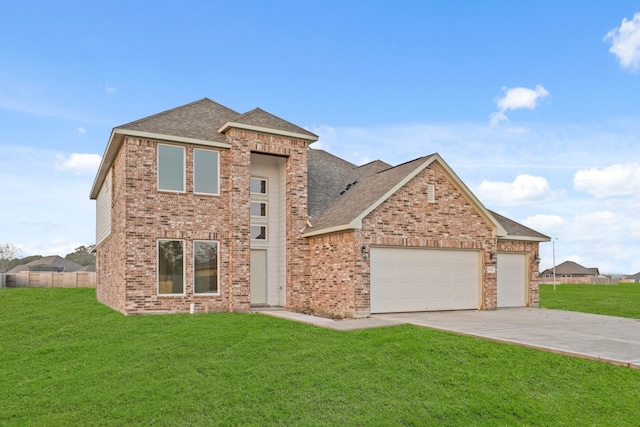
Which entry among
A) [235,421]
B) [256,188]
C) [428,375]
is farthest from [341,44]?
[235,421]

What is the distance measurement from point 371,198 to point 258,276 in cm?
535

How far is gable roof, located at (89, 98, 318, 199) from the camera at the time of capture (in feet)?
51.5

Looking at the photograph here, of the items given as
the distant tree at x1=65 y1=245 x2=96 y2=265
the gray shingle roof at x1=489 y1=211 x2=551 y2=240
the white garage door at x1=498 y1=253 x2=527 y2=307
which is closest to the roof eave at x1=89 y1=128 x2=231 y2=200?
the gray shingle roof at x1=489 y1=211 x2=551 y2=240

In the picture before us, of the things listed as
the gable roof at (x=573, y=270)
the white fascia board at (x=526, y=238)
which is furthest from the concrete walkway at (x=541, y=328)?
the gable roof at (x=573, y=270)

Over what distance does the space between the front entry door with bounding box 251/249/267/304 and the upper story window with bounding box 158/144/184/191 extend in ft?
12.6

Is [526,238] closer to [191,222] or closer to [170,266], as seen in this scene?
[191,222]

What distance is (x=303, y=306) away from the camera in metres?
17.5

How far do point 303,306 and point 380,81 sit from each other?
898cm

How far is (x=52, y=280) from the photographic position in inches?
1640

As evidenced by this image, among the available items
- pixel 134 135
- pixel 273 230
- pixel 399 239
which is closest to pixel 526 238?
pixel 399 239

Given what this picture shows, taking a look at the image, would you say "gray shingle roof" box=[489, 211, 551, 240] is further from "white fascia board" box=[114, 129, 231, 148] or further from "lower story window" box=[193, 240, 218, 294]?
"white fascia board" box=[114, 129, 231, 148]

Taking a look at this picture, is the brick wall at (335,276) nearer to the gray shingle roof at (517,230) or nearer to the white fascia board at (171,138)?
the white fascia board at (171,138)

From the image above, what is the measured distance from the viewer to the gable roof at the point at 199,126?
15688 millimetres

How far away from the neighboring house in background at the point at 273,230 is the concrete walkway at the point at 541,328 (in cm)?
129
